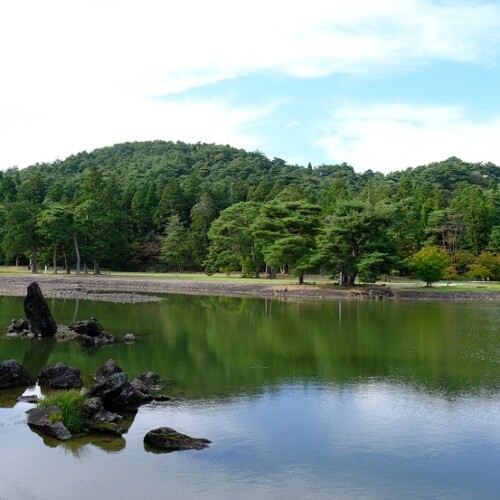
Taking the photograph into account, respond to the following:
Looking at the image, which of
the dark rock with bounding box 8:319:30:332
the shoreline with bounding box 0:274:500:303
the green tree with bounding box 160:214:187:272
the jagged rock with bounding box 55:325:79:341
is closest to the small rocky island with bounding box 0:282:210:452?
the jagged rock with bounding box 55:325:79:341

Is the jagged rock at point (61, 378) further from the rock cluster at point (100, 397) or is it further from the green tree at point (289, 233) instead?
the green tree at point (289, 233)

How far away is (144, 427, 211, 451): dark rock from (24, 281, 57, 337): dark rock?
12.5m

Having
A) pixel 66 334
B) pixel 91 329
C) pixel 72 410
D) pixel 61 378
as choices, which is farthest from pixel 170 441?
pixel 66 334

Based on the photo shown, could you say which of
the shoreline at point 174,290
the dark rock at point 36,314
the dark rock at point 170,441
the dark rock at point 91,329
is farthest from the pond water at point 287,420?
the shoreline at point 174,290

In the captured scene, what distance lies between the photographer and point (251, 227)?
2036 inches

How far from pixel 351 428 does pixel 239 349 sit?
8930mm

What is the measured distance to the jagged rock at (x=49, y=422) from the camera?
417 inches

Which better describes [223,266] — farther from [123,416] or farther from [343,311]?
[123,416]

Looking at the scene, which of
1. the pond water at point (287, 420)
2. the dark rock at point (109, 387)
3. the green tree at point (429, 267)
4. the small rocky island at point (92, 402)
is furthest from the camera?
the green tree at point (429, 267)

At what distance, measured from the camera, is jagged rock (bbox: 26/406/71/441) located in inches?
417

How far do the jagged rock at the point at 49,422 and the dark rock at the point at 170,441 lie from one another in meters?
1.59

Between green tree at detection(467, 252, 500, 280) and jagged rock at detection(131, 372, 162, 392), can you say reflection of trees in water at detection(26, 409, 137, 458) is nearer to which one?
jagged rock at detection(131, 372, 162, 392)

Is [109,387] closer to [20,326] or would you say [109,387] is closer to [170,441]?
[170,441]

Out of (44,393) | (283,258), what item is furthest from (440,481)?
(283,258)
